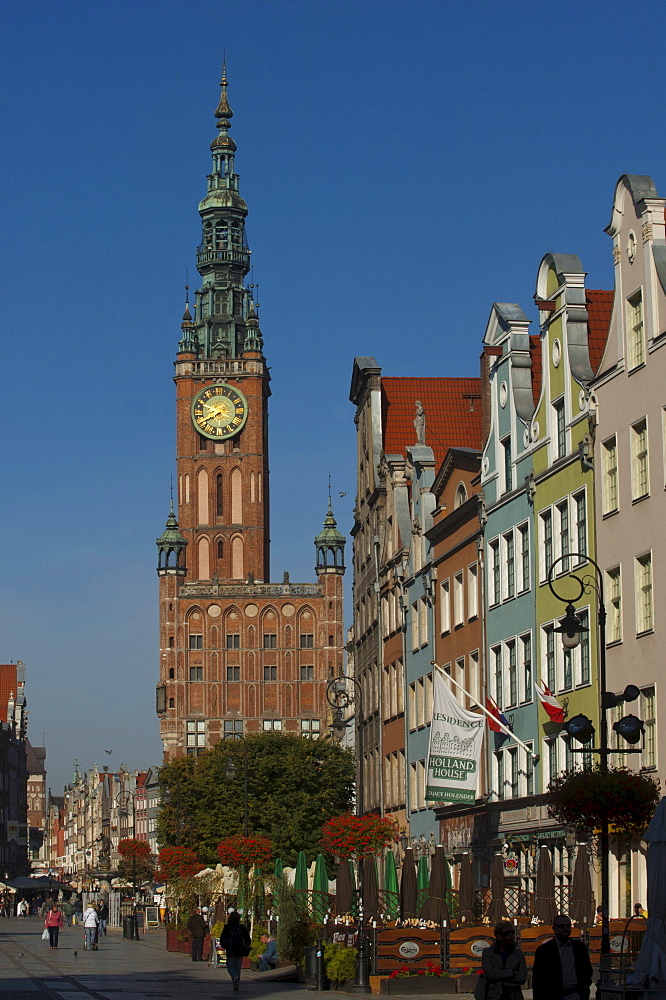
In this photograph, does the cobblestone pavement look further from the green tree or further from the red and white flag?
the green tree

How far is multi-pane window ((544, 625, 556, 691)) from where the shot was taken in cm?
3494

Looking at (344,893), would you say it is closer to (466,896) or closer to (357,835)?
(466,896)

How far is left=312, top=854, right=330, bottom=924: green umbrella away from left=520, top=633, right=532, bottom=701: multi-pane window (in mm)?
6463

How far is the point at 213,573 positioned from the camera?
135250 mm

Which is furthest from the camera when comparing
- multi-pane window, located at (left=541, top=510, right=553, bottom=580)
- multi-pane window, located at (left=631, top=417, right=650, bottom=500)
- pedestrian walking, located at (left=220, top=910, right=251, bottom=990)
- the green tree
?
the green tree

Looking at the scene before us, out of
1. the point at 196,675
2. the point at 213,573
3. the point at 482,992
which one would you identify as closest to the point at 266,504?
the point at 213,573

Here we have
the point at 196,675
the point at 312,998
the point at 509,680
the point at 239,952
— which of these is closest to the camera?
the point at 312,998

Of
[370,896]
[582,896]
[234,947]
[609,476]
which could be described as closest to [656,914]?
[582,896]

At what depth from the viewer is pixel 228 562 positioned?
13538 centimetres

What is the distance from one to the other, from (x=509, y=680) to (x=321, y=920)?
22.6 ft

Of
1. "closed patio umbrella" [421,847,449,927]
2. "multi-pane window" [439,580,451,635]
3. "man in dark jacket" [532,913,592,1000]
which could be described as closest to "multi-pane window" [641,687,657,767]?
"closed patio umbrella" [421,847,449,927]

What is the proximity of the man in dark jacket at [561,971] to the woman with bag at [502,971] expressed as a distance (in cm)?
18

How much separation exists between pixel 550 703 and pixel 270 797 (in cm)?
4896

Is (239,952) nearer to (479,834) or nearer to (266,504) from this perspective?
(479,834)
